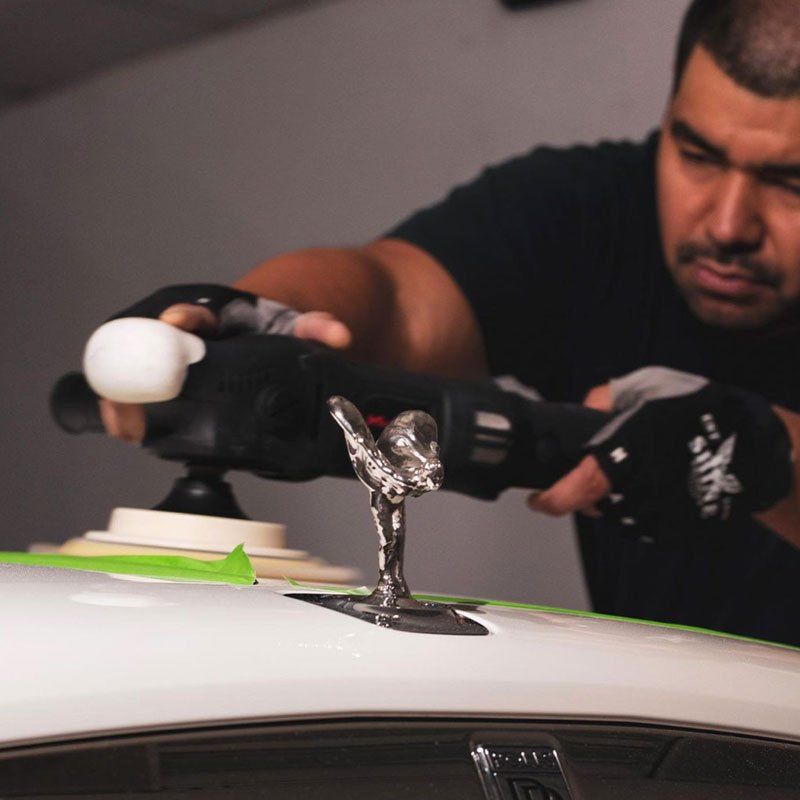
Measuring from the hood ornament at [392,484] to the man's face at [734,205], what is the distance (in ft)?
6.15

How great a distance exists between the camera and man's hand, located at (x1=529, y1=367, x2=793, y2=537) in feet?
5.16

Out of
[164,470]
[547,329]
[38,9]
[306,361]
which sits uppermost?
[38,9]

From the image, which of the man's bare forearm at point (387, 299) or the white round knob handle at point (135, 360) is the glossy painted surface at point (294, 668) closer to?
the white round knob handle at point (135, 360)

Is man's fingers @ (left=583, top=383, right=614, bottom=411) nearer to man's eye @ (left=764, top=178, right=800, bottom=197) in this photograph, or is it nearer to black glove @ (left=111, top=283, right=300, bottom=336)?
black glove @ (left=111, top=283, right=300, bottom=336)

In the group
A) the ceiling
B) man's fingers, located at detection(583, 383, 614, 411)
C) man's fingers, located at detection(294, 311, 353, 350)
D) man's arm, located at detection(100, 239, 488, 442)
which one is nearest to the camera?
man's fingers, located at detection(294, 311, 353, 350)

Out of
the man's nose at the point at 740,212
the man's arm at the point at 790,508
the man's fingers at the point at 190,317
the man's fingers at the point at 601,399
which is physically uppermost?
the man's nose at the point at 740,212

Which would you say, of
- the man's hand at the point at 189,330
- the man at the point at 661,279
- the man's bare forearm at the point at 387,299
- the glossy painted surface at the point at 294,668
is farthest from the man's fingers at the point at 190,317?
the man at the point at 661,279

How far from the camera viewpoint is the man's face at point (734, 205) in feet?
7.69

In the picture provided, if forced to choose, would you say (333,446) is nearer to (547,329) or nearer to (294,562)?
(294,562)

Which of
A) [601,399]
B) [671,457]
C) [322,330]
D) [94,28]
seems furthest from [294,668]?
[94,28]

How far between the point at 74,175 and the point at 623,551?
7.89 feet

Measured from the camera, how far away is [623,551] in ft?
8.35

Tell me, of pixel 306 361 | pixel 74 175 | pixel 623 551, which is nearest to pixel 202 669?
pixel 306 361

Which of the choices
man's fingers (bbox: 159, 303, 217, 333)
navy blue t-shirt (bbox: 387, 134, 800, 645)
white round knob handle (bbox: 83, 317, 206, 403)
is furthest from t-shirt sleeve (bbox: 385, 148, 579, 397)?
white round knob handle (bbox: 83, 317, 206, 403)
